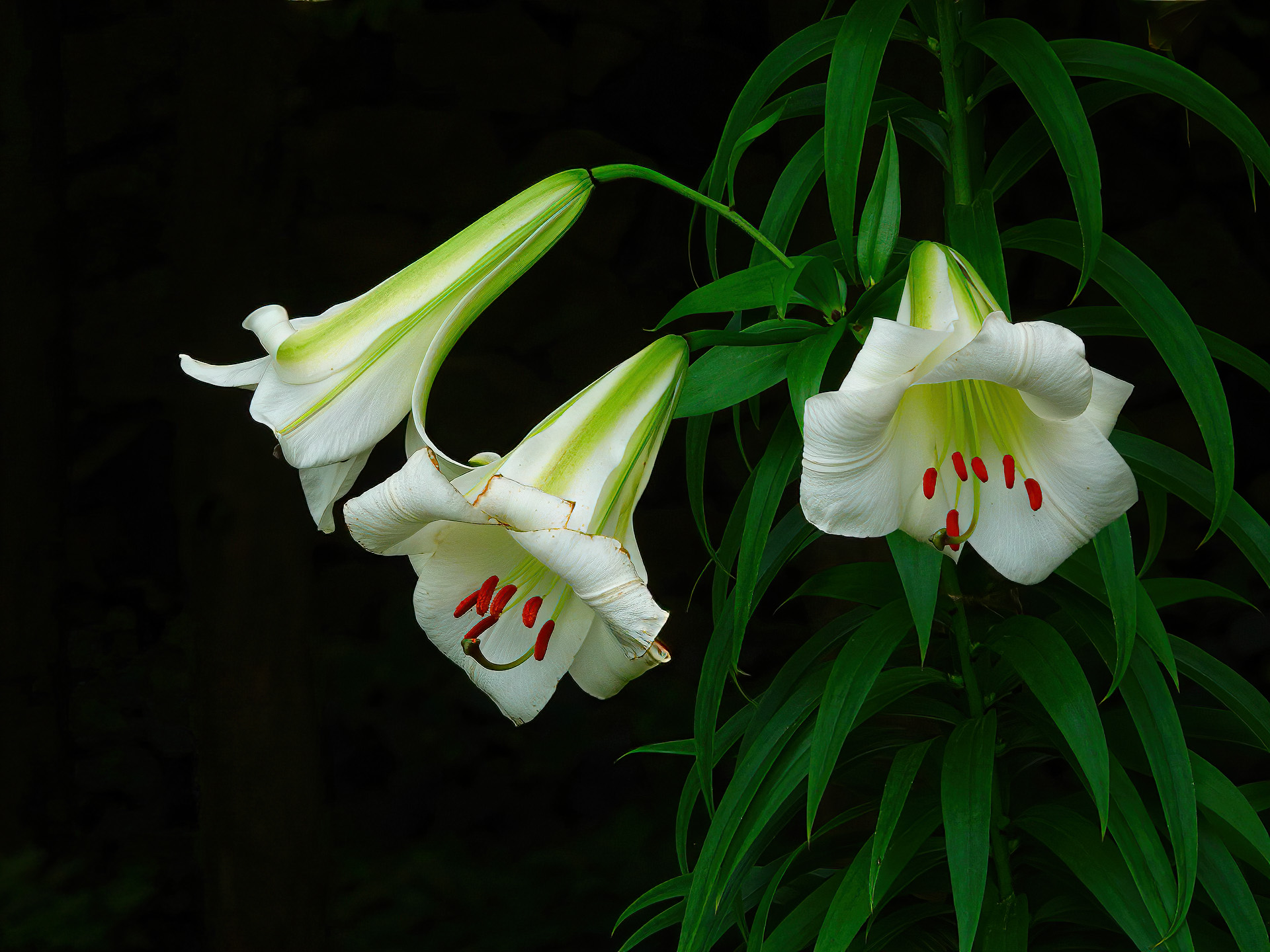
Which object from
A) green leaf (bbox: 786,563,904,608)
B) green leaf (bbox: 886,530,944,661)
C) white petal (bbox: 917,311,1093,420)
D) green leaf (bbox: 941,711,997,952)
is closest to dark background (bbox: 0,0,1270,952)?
green leaf (bbox: 786,563,904,608)

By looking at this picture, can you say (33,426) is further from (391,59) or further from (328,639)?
(391,59)

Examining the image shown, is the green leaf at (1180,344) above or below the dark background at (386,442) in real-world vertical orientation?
above

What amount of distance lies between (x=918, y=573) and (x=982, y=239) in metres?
0.27

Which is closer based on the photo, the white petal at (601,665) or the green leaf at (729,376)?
the white petal at (601,665)

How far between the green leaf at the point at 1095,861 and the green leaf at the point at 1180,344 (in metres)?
0.29

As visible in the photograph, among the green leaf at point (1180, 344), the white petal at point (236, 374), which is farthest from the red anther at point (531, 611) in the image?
the green leaf at point (1180, 344)

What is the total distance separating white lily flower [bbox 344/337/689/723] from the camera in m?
0.57

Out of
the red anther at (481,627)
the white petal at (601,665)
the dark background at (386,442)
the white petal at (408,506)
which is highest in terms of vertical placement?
the white petal at (408,506)

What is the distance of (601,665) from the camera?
26.6 inches

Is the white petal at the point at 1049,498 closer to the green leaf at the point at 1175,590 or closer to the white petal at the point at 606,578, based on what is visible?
the white petal at the point at 606,578

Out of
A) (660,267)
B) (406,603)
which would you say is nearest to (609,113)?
(660,267)

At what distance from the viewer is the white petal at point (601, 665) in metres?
0.66

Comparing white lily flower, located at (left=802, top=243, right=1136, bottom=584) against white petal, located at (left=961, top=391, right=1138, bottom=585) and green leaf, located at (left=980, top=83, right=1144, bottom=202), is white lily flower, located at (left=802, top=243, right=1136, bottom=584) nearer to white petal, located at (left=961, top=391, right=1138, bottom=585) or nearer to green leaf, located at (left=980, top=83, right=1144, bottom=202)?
white petal, located at (left=961, top=391, right=1138, bottom=585)

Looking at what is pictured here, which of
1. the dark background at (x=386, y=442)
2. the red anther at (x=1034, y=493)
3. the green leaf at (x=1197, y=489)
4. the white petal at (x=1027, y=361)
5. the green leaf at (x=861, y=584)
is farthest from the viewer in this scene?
the dark background at (x=386, y=442)
